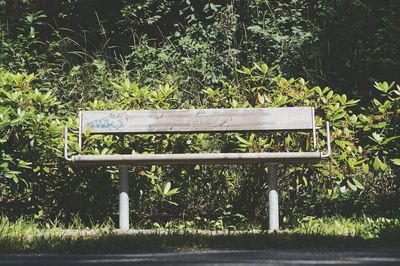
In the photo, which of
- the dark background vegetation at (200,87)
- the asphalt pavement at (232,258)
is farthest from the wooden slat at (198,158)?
the asphalt pavement at (232,258)

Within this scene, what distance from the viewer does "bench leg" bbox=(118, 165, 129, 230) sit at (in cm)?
479

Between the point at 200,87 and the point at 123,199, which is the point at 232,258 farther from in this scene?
the point at 200,87

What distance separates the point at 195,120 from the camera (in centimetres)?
500

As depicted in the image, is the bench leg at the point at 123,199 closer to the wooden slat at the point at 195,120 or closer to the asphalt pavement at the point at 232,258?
the wooden slat at the point at 195,120

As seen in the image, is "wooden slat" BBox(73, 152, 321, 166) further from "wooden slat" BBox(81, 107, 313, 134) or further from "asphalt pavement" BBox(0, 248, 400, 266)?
"asphalt pavement" BBox(0, 248, 400, 266)

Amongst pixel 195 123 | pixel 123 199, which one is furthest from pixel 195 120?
pixel 123 199

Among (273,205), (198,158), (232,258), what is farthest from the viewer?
(273,205)

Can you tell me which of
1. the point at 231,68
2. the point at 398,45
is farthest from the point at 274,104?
the point at 398,45

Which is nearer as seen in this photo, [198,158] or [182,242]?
[182,242]

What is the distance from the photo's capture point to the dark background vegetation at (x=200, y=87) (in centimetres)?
512

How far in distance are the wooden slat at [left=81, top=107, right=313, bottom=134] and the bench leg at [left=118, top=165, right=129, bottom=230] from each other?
35cm

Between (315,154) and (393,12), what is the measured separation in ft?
12.6

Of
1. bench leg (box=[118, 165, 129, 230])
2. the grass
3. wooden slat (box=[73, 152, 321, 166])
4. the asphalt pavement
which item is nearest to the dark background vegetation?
bench leg (box=[118, 165, 129, 230])

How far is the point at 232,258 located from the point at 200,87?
4189 mm
